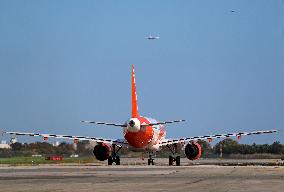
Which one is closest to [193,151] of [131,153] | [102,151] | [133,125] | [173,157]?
[173,157]

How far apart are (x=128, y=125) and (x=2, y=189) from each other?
4779cm

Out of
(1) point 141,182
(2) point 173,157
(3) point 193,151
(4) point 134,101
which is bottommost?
(1) point 141,182

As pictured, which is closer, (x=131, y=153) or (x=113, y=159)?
(x=113, y=159)

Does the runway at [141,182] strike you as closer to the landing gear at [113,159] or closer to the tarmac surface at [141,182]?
the tarmac surface at [141,182]

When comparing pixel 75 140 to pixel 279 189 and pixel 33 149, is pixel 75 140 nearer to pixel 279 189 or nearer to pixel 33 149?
pixel 279 189

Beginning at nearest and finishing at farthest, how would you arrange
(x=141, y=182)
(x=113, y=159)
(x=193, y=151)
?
(x=141, y=182) < (x=113, y=159) < (x=193, y=151)

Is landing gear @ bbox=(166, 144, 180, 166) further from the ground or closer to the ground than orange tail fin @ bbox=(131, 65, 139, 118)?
closer to the ground

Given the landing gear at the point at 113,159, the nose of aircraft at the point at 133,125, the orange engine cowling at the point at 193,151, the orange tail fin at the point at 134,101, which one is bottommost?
the landing gear at the point at 113,159

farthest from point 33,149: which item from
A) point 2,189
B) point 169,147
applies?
point 2,189

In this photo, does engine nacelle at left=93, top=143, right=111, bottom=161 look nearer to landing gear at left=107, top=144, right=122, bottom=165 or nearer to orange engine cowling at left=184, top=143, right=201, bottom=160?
landing gear at left=107, top=144, right=122, bottom=165

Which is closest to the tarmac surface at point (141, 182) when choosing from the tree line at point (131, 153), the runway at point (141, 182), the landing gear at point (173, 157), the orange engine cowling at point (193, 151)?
the runway at point (141, 182)

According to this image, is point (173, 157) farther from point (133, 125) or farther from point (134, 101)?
point (134, 101)

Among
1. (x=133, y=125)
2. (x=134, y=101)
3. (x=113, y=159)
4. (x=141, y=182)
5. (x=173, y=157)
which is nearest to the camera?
(x=141, y=182)

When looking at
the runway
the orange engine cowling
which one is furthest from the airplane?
the runway
